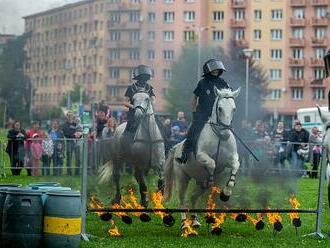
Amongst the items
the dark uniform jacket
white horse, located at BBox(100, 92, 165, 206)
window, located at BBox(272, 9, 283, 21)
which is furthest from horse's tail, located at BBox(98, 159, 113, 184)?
window, located at BBox(272, 9, 283, 21)

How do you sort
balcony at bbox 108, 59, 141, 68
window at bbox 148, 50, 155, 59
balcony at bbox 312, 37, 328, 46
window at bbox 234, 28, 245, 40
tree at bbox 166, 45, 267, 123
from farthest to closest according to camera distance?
1. balcony at bbox 312, 37, 328, 46
2. window at bbox 234, 28, 245, 40
3. tree at bbox 166, 45, 267, 123
4. window at bbox 148, 50, 155, 59
5. balcony at bbox 108, 59, 141, 68

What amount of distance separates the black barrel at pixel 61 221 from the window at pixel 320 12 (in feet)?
332

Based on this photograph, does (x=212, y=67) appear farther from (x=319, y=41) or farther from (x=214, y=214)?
(x=319, y=41)

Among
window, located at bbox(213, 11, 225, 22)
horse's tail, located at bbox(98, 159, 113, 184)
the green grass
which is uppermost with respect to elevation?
window, located at bbox(213, 11, 225, 22)

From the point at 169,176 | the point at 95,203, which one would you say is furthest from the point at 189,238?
the point at 169,176

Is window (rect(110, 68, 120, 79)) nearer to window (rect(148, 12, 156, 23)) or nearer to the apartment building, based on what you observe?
the apartment building

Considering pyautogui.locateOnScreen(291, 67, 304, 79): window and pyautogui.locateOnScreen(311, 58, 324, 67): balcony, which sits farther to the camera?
pyautogui.locateOnScreen(291, 67, 304, 79): window

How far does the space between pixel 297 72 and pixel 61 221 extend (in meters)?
102

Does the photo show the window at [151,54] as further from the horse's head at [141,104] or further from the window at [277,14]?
the window at [277,14]

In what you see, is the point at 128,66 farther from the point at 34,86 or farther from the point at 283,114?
the point at 283,114

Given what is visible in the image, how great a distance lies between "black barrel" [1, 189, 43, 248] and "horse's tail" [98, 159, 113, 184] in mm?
4689

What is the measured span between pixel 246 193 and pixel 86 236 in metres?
3.44

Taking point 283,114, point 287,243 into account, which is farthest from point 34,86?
point 283,114

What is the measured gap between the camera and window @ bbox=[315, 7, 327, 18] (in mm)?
109688
